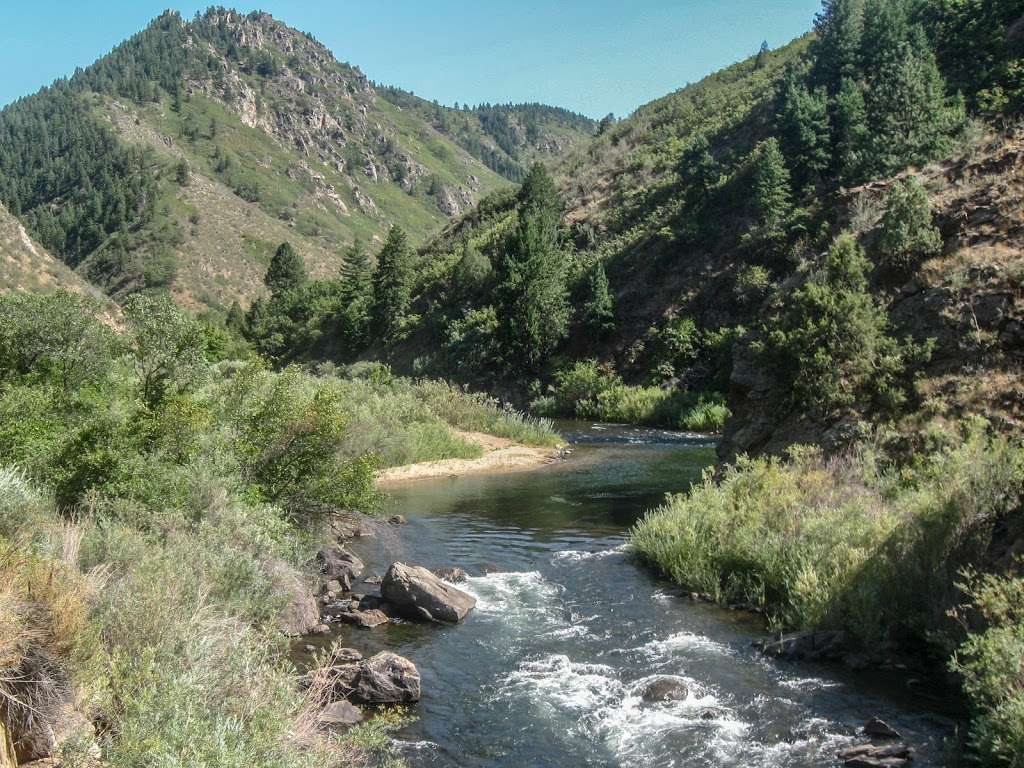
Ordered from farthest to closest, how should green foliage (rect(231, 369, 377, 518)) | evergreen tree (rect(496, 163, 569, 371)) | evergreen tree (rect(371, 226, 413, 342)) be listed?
evergreen tree (rect(371, 226, 413, 342)), evergreen tree (rect(496, 163, 569, 371)), green foliage (rect(231, 369, 377, 518))

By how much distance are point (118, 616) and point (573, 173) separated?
8293 cm

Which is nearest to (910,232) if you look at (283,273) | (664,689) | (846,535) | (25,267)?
(846,535)

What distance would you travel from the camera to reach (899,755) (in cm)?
855

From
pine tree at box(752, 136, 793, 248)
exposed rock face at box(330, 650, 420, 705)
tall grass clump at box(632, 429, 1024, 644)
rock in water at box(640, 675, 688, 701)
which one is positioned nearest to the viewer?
exposed rock face at box(330, 650, 420, 705)

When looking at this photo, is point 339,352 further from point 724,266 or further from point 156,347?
point 156,347

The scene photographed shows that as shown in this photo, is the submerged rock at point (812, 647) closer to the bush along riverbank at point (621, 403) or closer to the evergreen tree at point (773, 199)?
the bush along riverbank at point (621, 403)

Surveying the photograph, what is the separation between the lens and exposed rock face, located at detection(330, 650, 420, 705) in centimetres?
1029

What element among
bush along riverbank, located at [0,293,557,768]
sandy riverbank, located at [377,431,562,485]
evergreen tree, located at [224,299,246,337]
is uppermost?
evergreen tree, located at [224,299,246,337]

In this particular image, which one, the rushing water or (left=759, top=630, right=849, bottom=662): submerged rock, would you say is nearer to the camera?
the rushing water

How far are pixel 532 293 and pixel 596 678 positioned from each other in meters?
49.9

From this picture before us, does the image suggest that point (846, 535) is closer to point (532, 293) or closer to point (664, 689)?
point (664, 689)

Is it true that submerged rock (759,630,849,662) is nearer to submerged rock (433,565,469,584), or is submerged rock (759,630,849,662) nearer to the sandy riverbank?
submerged rock (433,565,469,584)

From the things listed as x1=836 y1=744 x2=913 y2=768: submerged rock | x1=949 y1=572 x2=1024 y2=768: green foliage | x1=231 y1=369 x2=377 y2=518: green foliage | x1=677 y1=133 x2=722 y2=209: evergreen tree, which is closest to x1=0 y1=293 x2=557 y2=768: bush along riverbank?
x1=231 y1=369 x2=377 y2=518: green foliage

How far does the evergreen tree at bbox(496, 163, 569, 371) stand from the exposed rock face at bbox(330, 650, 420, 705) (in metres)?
49.4
